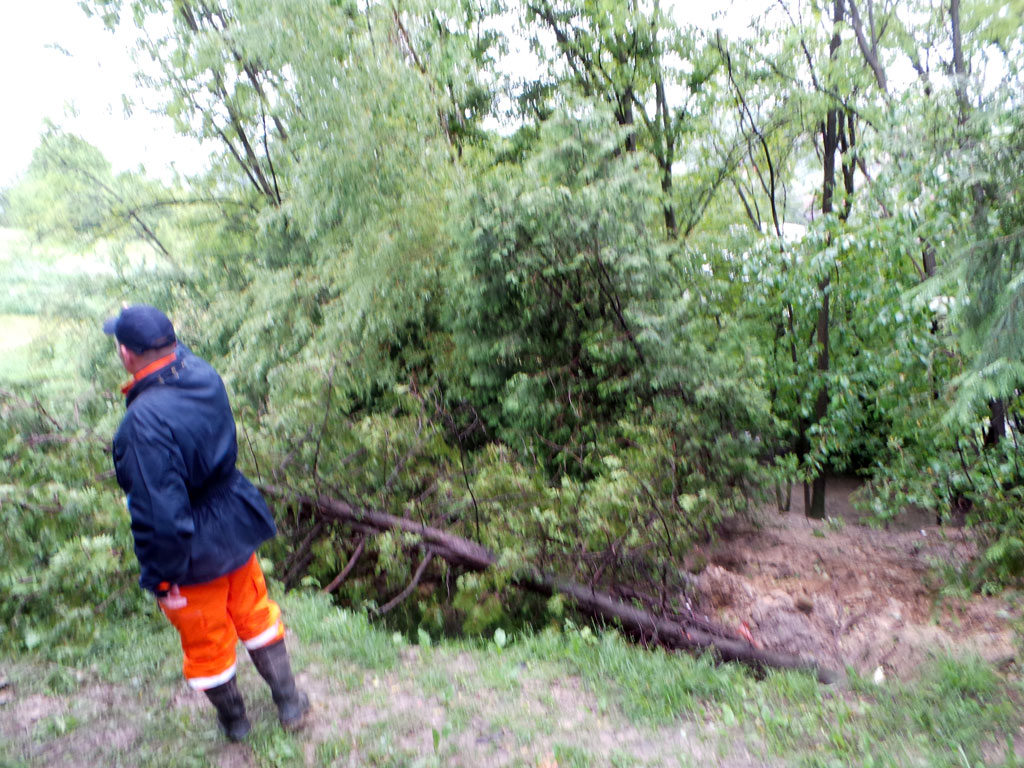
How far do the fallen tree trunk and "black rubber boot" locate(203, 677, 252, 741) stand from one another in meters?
2.60

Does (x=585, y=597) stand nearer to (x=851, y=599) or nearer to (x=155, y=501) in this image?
(x=851, y=599)

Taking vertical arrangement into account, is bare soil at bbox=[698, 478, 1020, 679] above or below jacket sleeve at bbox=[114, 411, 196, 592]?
below

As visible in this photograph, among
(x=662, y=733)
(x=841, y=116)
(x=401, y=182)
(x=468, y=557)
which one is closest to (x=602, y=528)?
(x=468, y=557)

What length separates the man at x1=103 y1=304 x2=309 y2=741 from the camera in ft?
8.11

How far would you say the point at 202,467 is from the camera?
8.75 ft

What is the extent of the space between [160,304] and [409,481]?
19.0 feet

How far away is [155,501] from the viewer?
96.3 inches

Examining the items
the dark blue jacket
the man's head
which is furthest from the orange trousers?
the man's head

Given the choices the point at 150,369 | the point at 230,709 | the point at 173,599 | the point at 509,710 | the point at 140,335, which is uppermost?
the point at 140,335

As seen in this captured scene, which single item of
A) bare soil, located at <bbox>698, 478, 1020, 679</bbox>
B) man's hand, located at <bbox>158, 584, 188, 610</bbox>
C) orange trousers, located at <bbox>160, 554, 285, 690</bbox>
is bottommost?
bare soil, located at <bbox>698, 478, 1020, 679</bbox>

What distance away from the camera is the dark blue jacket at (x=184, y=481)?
2459 millimetres

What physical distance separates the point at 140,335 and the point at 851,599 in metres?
5.10

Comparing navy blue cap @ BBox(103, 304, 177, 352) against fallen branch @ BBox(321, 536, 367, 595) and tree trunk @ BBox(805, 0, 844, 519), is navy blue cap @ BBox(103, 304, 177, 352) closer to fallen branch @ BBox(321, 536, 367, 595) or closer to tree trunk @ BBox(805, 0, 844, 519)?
fallen branch @ BBox(321, 536, 367, 595)

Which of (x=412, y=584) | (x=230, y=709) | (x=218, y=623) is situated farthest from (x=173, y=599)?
(x=412, y=584)
